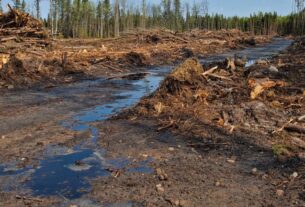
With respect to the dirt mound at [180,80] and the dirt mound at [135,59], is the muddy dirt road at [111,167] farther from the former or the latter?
the dirt mound at [135,59]

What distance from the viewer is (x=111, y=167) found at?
598cm

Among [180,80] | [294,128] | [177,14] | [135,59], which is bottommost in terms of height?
[294,128]

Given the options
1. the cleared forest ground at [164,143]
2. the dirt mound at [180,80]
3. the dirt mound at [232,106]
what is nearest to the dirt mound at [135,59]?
the cleared forest ground at [164,143]

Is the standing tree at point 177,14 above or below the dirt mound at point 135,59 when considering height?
above

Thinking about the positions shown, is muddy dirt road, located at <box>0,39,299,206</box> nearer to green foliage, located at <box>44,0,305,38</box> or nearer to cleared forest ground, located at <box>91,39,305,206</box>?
cleared forest ground, located at <box>91,39,305,206</box>

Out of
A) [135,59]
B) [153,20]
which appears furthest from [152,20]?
[135,59]

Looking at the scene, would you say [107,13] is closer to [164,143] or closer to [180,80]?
[180,80]

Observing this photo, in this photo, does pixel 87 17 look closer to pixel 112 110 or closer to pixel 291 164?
pixel 112 110

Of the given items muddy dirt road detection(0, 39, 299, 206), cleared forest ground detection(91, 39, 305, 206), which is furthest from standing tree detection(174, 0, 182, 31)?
muddy dirt road detection(0, 39, 299, 206)

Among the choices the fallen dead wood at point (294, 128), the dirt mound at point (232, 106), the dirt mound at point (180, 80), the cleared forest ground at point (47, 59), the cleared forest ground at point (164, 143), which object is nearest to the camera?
the cleared forest ground at point (164, 143)

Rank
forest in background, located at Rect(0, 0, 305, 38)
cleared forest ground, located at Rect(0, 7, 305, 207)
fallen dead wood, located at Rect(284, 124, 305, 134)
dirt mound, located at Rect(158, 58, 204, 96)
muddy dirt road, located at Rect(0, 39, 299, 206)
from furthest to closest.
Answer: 1. forest in background, located at Rect(0, 0, 305, 38)
2. dirt mound, located at Rect(158, 58, 204, 96)
3. fallen dead wood, located at Rect(284, 124, 305, 134)
4. cleared forest ground, located at Rect(0, 7, 305, 207)
5. muddy dirt road, located at Rect(0, 39, 299, 206)

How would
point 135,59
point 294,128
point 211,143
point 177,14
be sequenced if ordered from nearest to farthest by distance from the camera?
point 211,143
point 294,128
point 135,59
point 177,14

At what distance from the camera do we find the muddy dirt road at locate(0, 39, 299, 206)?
191 inches

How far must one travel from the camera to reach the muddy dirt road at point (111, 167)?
16.0ft
